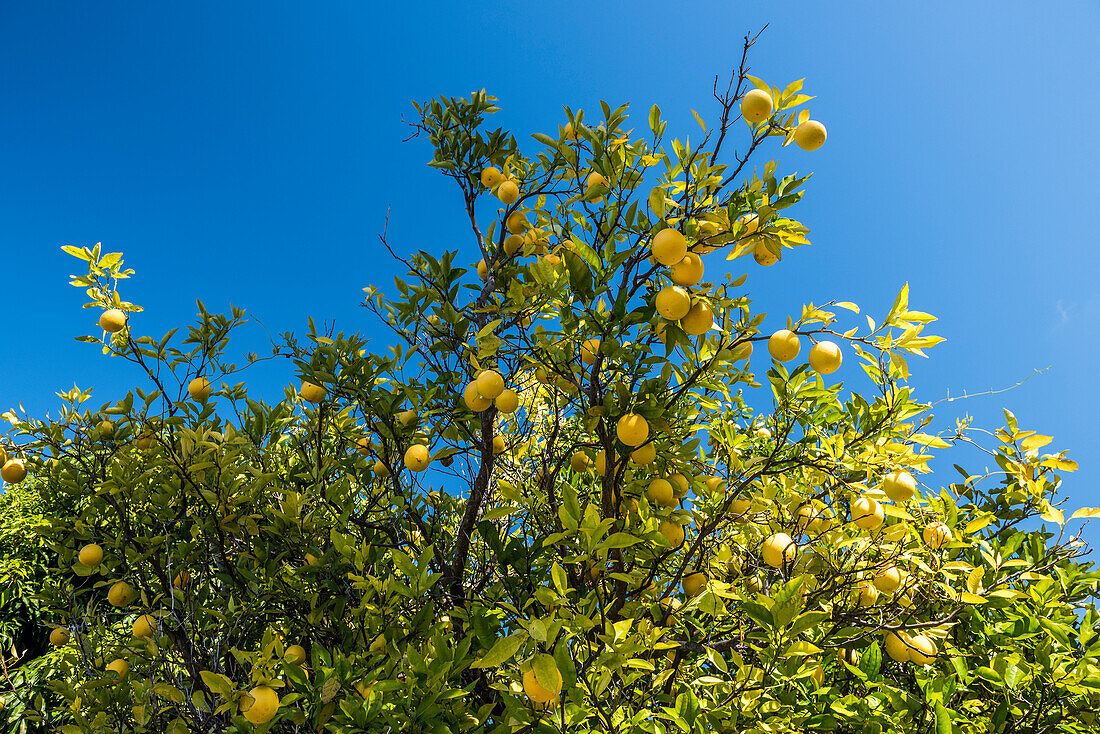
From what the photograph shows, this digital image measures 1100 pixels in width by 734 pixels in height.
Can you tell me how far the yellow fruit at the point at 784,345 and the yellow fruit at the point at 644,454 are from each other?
43 centimetres

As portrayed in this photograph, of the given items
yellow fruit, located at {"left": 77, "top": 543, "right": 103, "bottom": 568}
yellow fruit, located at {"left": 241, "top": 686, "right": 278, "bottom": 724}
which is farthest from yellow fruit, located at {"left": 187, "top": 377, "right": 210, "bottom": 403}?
yellow fruit, located at {"left": 241, "top": 686, "right": 278, "bottom": 724}

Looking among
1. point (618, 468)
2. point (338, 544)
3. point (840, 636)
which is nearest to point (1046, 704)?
point (840, 636)

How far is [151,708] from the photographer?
1773 millimetres

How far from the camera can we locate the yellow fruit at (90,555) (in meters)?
2.18

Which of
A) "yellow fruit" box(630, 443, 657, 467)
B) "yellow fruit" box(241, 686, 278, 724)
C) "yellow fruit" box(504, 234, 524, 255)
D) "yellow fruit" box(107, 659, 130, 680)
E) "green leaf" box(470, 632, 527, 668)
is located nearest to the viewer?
"green leaf" box(470, 632, 527, 668)

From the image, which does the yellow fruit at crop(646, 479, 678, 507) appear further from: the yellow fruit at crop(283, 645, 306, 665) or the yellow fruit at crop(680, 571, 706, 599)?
the yellow fruit at crop(283, 645, 306, 665)

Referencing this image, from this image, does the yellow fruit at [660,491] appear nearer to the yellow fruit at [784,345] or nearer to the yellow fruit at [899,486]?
the yellow fruit at [784,345]

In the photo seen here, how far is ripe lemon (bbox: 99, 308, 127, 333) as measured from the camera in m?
2.32

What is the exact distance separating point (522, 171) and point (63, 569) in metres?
2.52

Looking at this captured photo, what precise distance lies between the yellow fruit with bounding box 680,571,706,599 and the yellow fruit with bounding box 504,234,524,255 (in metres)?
1.43

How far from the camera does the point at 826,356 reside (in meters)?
1.66

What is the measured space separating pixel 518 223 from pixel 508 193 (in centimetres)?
13

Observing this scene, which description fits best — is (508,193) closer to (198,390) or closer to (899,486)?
(198,390)

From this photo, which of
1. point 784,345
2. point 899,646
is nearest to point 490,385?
point 784,345
